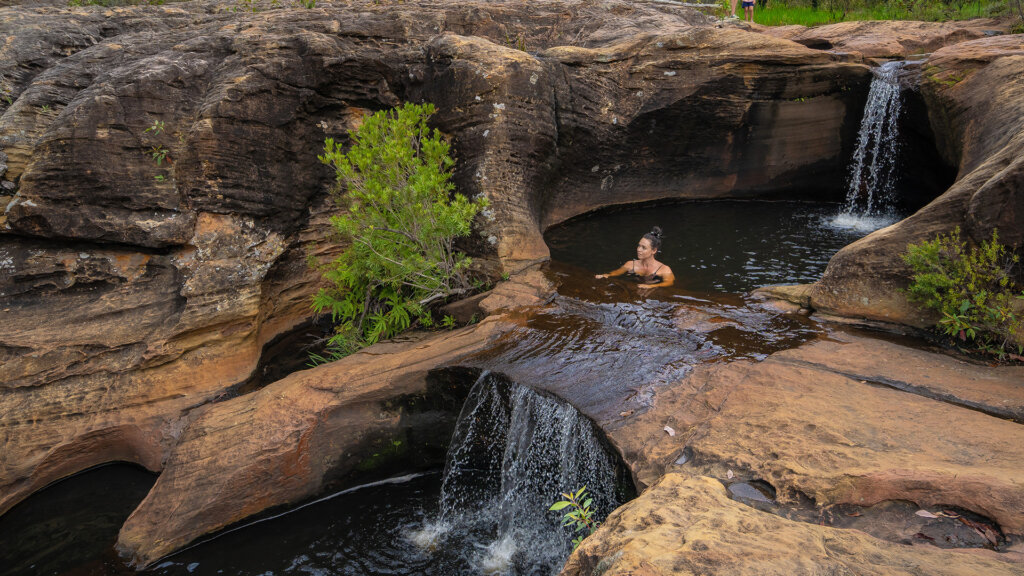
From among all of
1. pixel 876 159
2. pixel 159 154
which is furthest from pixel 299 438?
pixel 876 159

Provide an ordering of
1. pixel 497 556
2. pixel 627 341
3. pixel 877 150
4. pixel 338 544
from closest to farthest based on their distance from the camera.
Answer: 1. pixel 497 556
2. pixel 338 544
3. pixel 627 341
4. pixel 877 150

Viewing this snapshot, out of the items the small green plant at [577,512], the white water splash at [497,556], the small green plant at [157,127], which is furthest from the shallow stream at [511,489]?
the small green plant at [157,127]

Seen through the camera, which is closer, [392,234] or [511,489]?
[511,489]

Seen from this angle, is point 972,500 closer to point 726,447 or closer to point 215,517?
point 726,447

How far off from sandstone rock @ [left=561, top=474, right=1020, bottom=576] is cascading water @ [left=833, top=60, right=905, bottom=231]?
25.7 ft

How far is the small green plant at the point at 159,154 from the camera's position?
627 centimetres

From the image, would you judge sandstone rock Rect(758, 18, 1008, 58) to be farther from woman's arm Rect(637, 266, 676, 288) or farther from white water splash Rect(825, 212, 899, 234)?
woman's arm Rect(637, 266, 676, 288)

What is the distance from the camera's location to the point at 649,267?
7137 mm

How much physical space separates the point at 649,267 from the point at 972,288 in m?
3.31

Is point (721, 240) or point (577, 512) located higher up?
point (721, 240)

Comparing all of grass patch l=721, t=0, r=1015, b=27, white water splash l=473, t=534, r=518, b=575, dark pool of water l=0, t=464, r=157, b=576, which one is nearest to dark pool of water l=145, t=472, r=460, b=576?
white water splash l=473, t=534, r=518, b=575

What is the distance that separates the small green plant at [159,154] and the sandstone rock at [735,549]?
20.3ft

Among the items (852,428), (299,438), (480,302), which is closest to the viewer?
(852,428)

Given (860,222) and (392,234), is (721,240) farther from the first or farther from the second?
(392,234)
